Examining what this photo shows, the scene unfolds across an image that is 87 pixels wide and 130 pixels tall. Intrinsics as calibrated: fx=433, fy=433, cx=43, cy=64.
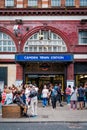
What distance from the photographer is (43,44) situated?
40.6 m

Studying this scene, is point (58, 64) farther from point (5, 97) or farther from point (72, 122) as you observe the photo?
point (72, 122)

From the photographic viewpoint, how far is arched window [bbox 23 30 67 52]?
40469 millimetres

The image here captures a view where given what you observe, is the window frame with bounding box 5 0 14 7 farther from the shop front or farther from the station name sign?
the shop front

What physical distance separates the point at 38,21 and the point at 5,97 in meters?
14.9

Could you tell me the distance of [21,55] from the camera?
39031 mm

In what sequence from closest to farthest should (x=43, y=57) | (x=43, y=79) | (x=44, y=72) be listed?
(x=43, y=57), (x=44, y=72), (x=43, y=79)

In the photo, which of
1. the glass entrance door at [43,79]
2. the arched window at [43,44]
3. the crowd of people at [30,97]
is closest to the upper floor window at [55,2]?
the arched window at [43,44]

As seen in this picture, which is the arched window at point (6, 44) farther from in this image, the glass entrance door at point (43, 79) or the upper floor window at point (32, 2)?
the upper floor window at point (32, 2)

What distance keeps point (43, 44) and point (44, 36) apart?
2.52 ft

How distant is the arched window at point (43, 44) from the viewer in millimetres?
40469

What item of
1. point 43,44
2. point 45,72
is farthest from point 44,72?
point 43,44

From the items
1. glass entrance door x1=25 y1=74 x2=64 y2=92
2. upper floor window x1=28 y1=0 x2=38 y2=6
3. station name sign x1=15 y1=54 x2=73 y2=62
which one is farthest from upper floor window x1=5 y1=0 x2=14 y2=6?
glass entrance door x1=25 y1=74 x2=64 y2=92

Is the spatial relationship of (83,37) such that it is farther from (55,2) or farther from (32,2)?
(32,2)

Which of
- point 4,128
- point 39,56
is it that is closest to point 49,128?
point 4,128
